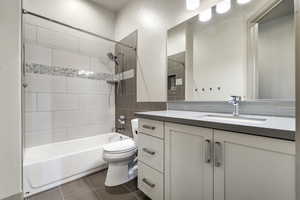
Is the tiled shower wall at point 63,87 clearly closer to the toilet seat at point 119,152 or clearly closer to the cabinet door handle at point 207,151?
the toilet seat at point 119,152

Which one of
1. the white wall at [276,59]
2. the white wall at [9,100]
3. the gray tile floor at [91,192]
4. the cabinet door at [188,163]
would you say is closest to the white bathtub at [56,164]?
the gray tile floor at [91,192]

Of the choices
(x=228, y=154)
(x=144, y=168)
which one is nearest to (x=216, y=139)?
(x=228, y=154)

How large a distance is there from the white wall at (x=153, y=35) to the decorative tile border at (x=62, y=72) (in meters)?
0.82

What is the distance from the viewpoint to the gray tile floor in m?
1.60

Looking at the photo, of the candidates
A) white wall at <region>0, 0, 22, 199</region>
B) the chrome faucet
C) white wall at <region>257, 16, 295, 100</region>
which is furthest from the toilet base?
white wall at <region>257, 16, 295, 100</region>

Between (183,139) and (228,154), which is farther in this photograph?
(183,139)

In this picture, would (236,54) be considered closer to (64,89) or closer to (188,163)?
(188,163)

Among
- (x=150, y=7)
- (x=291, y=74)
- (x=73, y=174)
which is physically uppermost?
(x=150, y=7)

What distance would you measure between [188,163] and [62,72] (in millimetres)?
2235

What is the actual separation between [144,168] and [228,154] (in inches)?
34.0

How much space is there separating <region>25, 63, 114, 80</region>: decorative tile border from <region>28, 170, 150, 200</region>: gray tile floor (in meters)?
1.53

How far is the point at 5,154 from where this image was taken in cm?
45

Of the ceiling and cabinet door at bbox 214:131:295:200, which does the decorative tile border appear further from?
cabinet door at bbox 214:131:295:200

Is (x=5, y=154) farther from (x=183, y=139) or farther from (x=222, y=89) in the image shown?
(x=222, y=89)
